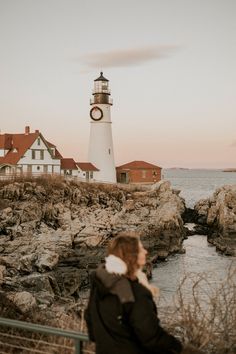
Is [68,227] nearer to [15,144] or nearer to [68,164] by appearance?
[15,144]

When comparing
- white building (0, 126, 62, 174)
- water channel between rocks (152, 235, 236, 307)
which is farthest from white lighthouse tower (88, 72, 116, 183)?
water channel between rocks (152, 235, 236, 307)

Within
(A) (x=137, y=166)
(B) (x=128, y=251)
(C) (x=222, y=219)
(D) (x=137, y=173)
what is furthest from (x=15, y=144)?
(B) (x=128, y=251)

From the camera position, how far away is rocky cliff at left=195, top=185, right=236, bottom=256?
3462cm

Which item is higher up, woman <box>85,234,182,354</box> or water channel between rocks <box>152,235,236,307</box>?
woman <box>85,234,182,354</box>

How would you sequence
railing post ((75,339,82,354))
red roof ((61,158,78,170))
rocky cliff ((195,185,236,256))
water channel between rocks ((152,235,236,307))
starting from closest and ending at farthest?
1. railing post ((75,339,82,354))
2. water channel between rocks ((152,235,236,307))
3. rocky cliff ((195,185,236,256))
4. red roof ((61,158,78,170))

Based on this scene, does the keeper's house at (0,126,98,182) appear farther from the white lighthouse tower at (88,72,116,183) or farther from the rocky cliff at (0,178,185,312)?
the rocky cliff at (0,178,185,312)

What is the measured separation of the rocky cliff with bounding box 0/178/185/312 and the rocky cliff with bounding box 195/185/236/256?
3.09m

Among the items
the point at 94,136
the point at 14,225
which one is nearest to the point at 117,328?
the point at 14,225

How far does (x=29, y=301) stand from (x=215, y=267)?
15795 millimetres

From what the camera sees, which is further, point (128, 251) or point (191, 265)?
point (191, 265)

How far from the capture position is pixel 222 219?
3969 centimetres

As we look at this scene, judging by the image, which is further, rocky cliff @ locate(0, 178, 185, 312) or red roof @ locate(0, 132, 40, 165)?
red roof @ locate(0, 132, 40, 165)

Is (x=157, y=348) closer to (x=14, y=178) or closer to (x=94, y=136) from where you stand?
(x=14, y=178)

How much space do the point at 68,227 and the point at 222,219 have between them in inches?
609
